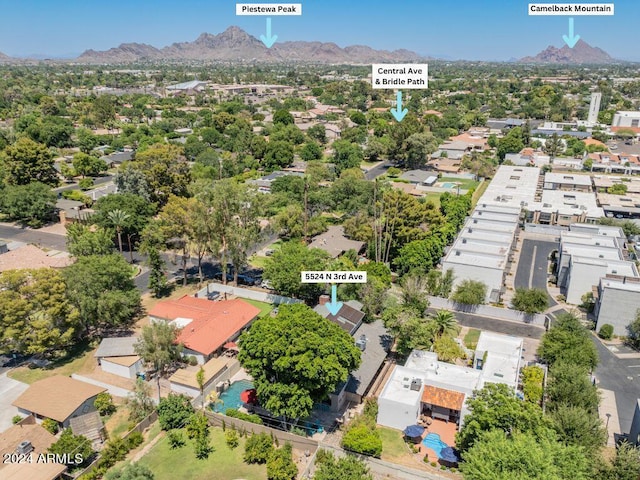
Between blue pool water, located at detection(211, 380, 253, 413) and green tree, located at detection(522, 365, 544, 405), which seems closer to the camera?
green tree, located at detection(522, 365, 544, 405)

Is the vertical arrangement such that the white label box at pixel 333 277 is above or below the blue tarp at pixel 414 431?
above

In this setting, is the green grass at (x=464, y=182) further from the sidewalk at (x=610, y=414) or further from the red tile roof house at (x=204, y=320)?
the red tile roof house at (x=204, y=320)

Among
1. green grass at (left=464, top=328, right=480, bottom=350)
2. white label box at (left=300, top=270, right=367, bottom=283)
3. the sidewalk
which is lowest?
the sidewalk

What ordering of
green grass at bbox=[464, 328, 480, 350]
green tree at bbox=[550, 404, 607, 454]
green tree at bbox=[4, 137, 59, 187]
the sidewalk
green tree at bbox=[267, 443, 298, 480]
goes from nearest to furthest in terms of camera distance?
green tree at bbox=[550, 404, 607, 454]
green tree at bbox=[267, 443, 298, 480]
the sidewalk
green grass at bbox=[464, 328, 480, 350]
green tree at bbox=[4, 137, 59, 187]

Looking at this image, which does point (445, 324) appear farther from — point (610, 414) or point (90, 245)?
point (90, 245)

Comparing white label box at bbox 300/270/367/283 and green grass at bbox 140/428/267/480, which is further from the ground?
white label box at bbox 300/270/367/283

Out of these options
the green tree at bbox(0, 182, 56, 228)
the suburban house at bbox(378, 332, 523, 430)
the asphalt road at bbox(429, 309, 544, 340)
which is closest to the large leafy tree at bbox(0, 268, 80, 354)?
the suburban house at bbox(378, 332, 523, 430)

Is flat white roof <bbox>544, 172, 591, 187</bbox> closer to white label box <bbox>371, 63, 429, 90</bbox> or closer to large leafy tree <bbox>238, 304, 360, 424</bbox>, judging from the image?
white label box <bbox>371, 63, 429, 90</bbox>

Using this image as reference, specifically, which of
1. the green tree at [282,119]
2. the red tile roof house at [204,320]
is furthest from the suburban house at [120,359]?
the green tree at [282,119]
